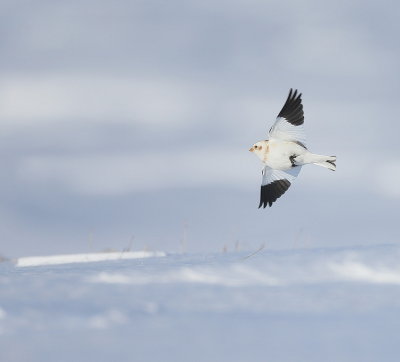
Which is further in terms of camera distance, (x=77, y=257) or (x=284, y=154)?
(x=77, y=257)

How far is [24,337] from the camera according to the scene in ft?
15.8

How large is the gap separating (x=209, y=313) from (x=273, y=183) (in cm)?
305

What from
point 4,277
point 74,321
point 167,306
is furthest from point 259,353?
point 4,277

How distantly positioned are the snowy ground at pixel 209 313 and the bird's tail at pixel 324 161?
141 cm

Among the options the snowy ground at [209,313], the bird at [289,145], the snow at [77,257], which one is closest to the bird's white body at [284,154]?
the bird at [289,145]

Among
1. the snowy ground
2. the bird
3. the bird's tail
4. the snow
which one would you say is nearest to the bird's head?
the bird

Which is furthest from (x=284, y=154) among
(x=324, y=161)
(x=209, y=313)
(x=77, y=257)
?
(x=77, y=257)

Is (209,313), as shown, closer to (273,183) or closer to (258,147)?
(258,147)

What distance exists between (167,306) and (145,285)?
41 cm

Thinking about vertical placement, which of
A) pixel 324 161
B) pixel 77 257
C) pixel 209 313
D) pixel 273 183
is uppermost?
pixel 324 161

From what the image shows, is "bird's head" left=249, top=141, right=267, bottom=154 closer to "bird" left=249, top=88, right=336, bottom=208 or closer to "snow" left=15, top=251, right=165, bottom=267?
"bird" left=249, top=88, right=336, bottom=208

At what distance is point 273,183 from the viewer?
790 cm

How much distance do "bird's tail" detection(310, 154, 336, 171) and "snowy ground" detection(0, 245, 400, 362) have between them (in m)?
1.41

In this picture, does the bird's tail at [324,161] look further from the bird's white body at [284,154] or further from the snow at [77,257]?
the snow at [77,257]
